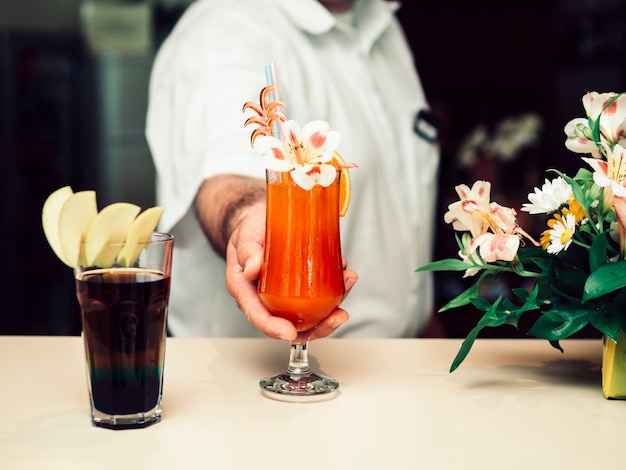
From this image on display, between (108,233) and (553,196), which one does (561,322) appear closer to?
(553,196)

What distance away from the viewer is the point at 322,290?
1150 millimetres

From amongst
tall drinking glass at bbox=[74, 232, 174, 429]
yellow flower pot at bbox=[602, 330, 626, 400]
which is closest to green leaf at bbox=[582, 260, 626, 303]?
yellow flower pot at bbox=[602, 330, 626, 400]

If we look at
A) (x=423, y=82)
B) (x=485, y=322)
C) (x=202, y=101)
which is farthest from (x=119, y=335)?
(x=423, y=82)

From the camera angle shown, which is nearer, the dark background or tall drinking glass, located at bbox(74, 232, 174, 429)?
tall drinking glass, located at bbox(74, 232, 174, 429)

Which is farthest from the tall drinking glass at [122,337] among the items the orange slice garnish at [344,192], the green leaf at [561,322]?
the green leaf at [561,322]

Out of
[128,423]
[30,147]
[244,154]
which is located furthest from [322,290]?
[30,147]

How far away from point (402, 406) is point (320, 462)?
210 millimetres

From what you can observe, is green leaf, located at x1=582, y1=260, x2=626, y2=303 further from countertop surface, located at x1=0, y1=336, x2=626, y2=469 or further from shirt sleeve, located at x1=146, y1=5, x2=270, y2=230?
shirt sleeve, located at x1=146, y1=5, x2=270, y2=230

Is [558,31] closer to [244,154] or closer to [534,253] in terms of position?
[244,154]

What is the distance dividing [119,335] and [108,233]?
12cm

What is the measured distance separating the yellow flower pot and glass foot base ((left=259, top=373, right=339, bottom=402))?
0.35m

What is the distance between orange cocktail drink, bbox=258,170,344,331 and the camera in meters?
1.15

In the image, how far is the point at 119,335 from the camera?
1.04 metres

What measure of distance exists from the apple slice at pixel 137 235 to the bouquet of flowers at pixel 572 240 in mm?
385
